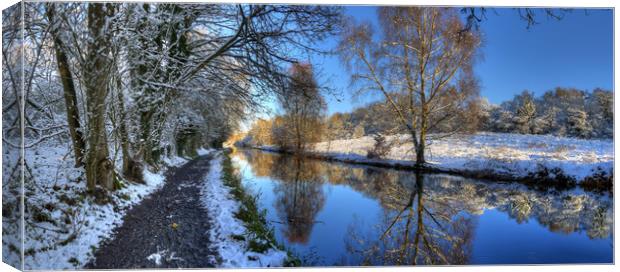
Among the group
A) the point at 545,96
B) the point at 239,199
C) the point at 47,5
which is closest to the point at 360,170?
the point at 239,199

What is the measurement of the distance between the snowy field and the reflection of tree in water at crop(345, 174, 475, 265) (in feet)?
1.29

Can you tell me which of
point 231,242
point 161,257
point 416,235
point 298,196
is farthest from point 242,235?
point 416,235

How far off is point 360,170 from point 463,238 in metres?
1.57

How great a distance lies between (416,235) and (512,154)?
1.47m

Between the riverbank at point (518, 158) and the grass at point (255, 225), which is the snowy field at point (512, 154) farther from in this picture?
the grass at point (255, 225)

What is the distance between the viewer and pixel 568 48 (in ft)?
10.8

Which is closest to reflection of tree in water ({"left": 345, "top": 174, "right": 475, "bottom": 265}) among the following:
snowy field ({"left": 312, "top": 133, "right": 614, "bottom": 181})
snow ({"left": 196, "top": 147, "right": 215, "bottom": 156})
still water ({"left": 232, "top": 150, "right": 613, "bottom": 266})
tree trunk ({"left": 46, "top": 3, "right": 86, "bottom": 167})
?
still water ({"left": 232, "top": 150, "right": 613, "bottom": 266})

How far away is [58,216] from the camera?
2854 millimetres

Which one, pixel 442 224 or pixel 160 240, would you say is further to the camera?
pixel 442 224

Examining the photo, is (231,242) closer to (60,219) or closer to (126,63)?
(60,219)

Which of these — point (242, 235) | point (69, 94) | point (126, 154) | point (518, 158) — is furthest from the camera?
point (126, 154)

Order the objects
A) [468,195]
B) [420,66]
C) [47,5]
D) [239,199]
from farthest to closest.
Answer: [239,199], [468,195], [420,66], [47,5]

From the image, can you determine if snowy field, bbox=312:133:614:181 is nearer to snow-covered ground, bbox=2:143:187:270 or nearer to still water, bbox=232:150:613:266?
still water, bbox=232:150:613:266

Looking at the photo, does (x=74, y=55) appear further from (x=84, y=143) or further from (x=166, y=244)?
(x=166, y=244)
